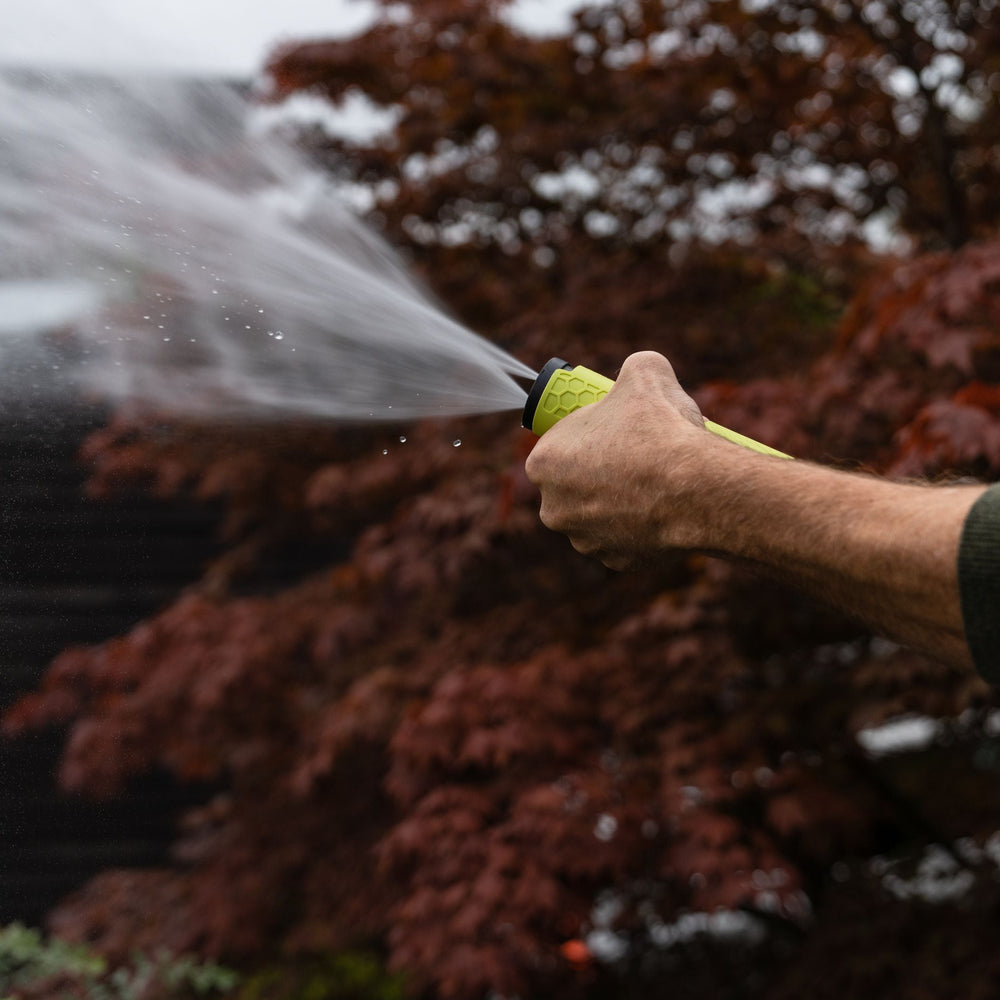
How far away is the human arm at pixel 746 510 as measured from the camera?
3.60 ft

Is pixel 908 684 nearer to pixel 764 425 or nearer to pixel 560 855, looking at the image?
pixel 764 425

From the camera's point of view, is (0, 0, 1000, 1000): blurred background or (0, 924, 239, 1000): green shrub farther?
(0, 0, 1000, 1000): blurred background

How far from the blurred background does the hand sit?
1598 millimetres

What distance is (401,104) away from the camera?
175 inches

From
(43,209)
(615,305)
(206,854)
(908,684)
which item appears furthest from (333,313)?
(206,854)

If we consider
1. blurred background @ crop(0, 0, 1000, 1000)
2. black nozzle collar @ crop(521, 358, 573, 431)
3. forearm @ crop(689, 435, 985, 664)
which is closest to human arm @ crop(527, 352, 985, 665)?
forearm @ crop(689, 435, 985, 664)

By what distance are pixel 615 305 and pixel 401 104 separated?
132cm

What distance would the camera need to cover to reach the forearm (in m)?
1.08

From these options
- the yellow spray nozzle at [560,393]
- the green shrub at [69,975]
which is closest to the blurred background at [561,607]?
the green shrub at [69,975]

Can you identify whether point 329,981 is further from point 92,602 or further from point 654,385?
point 654,385

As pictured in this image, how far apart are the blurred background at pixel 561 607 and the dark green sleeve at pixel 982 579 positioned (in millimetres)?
1899

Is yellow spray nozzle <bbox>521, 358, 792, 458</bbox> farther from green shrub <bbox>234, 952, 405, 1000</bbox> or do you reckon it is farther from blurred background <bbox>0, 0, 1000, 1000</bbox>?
green shrub <bbox>234, 952, 405, 1000</bbox>

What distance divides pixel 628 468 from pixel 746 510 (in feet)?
0.64

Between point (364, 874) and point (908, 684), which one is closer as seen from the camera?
point (908, 684)
